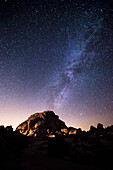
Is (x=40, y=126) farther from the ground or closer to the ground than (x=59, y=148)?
closer to the ground

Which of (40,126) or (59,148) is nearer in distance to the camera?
(59,148)

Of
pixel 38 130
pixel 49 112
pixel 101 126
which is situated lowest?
pixel 38 130

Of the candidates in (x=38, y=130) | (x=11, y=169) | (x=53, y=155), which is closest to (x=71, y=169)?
(x=53, y=155)

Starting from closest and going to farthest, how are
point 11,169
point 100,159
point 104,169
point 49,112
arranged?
point 11,169 < point 104,169 < point 100,159 < point 49,112

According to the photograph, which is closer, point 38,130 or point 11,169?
point 11,169

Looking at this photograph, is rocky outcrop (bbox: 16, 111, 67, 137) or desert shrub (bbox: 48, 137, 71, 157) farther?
rocky outcrop (bbox: 16, 111, 67, 137)

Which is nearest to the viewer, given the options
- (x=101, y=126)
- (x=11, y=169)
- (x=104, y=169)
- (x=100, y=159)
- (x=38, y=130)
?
(x=11, y=169)

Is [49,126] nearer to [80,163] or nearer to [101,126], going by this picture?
[101,126]

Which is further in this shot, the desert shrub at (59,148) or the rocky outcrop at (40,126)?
the rocky outcrop at (40,126)

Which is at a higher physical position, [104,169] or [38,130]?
[104,169]

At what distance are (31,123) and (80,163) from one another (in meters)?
38.8

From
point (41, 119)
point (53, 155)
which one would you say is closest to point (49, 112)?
point (41, 119)

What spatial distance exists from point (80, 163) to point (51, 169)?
2609mm

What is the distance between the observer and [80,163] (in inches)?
279
